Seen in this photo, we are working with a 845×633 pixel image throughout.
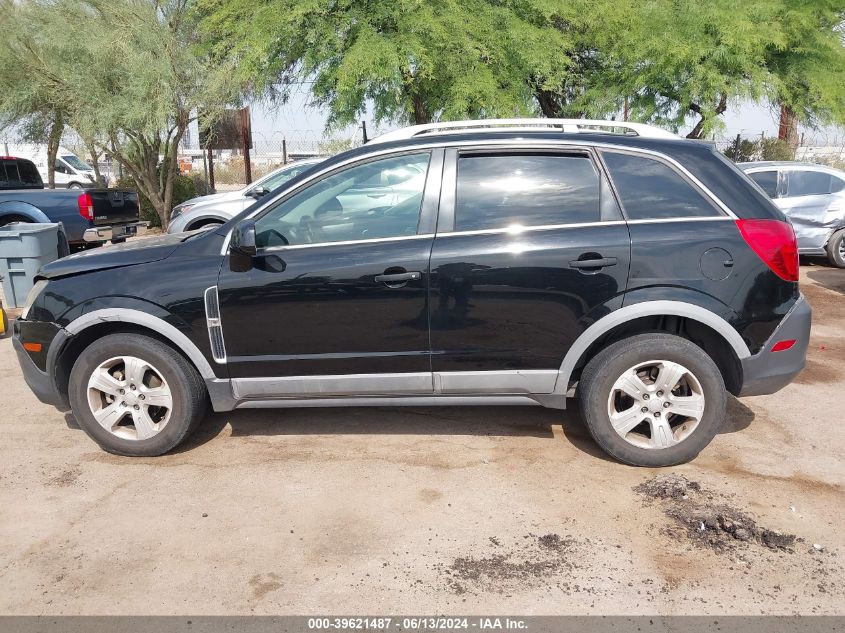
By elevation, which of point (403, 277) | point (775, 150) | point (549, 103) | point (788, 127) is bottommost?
point (403, 277)

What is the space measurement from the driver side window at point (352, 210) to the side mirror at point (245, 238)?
0.53 ft

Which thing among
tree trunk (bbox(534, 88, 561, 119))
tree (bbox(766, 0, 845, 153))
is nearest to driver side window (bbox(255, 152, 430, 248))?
tree (bbox(766, 0, 845, 153))

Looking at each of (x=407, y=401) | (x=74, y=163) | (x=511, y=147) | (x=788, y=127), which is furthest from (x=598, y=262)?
(x=74, y=163)

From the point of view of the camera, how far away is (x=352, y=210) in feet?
14.1

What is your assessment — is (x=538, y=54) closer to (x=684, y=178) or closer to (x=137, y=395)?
(x=684, y=178)

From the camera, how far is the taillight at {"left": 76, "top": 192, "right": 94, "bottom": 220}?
10906 mm

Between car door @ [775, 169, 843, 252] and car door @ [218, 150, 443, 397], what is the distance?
8.48 meters

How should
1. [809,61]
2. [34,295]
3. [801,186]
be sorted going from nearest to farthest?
[34,295], [801,186], [809,61]

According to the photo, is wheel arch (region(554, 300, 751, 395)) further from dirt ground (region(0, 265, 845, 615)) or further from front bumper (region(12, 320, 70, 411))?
front bumper (region(12, 320, 70, 411))

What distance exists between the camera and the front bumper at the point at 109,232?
10977 mm

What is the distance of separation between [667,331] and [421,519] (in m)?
1.84

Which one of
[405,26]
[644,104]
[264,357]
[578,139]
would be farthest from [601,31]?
[264,357]

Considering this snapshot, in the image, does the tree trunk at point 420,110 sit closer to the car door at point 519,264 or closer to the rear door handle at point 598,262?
the car door at point 519,264

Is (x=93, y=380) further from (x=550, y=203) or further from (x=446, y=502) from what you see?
(x=550, y=203)
